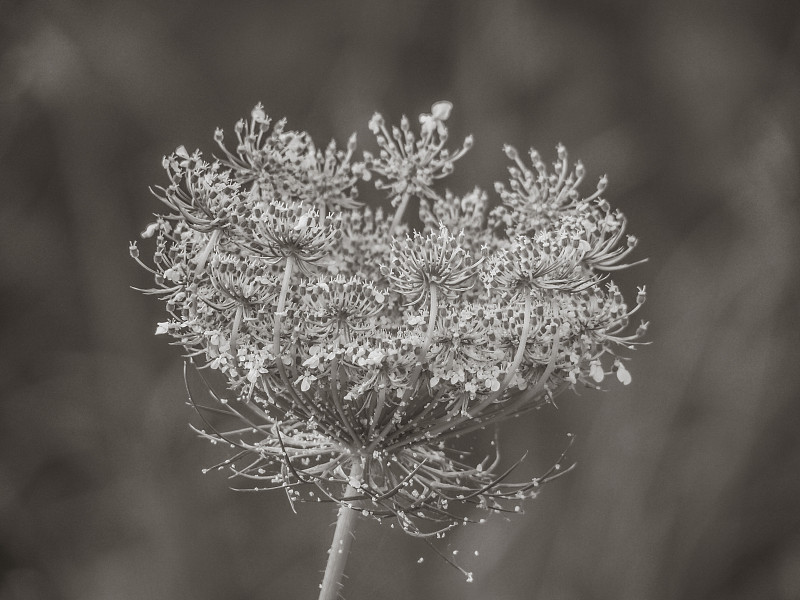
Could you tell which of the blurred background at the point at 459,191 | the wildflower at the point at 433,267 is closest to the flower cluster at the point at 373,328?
the wildflower at the point at 433,267

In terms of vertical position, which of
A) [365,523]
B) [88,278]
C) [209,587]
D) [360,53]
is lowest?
[209,587]

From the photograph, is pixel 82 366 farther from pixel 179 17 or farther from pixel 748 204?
pixel 748 204

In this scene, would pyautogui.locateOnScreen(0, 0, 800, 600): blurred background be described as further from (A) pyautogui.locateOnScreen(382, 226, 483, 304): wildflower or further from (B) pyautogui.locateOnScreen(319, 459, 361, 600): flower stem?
(A) pyautogui.locateOnScreen(382, 226, 483, 304): wildflower

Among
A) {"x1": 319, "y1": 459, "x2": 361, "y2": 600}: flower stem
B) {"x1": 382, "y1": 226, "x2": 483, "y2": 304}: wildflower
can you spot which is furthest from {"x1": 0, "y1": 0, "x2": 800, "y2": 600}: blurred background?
{"x1": 382, "y1": 226, "x2": 483, "y2": 304}: wildflower

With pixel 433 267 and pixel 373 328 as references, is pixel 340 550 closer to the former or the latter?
pixel 373 328

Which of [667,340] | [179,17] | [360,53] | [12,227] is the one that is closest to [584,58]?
[360,53]

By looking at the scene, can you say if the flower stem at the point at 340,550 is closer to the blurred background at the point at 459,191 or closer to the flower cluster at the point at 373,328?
the flower cluster at the point at 373,328

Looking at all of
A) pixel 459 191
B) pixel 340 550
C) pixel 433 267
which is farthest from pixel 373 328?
pixel 459 191
